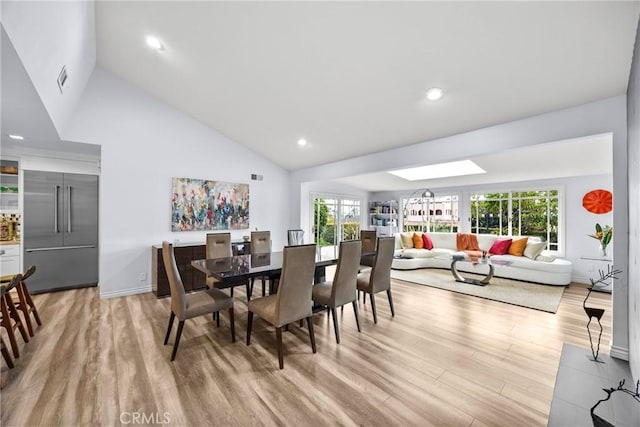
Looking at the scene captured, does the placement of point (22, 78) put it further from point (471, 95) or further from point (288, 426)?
point (471, 95)

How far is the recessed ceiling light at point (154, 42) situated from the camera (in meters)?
3.11

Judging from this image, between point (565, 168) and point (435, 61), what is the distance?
4086 millimetres

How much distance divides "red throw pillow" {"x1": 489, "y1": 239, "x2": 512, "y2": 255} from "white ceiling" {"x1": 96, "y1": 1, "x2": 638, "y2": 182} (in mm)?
3707

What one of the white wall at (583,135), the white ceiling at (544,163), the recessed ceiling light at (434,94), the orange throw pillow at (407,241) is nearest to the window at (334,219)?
the white ceiling at (544,163)

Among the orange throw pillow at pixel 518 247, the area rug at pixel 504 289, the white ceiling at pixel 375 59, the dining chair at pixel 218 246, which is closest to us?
the white ceiling at pixel 375 59

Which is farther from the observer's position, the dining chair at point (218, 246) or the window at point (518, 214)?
the window at point (518, 214)

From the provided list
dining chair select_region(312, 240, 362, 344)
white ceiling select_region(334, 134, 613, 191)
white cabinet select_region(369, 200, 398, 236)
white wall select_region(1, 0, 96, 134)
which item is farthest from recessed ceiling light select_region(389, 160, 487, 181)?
white wall select_region(1, 0, 96, 134)

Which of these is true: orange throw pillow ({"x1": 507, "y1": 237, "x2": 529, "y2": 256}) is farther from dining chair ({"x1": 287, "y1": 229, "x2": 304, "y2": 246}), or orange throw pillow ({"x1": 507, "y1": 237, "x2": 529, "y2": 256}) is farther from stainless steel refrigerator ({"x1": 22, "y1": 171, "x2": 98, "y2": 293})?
stainless steel refrigerator ({"x1": 22, "y1": 171, "x2": 98, "y2": 293})

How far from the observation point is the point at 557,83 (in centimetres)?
245

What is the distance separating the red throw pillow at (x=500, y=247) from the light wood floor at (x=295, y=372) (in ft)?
8.16

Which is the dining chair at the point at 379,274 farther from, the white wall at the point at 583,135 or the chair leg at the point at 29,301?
the chair leg at the point at 29,301

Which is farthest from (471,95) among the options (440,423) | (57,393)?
(57,393)

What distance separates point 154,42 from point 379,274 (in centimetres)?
389

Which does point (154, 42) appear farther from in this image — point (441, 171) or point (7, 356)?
point (441, 171)
